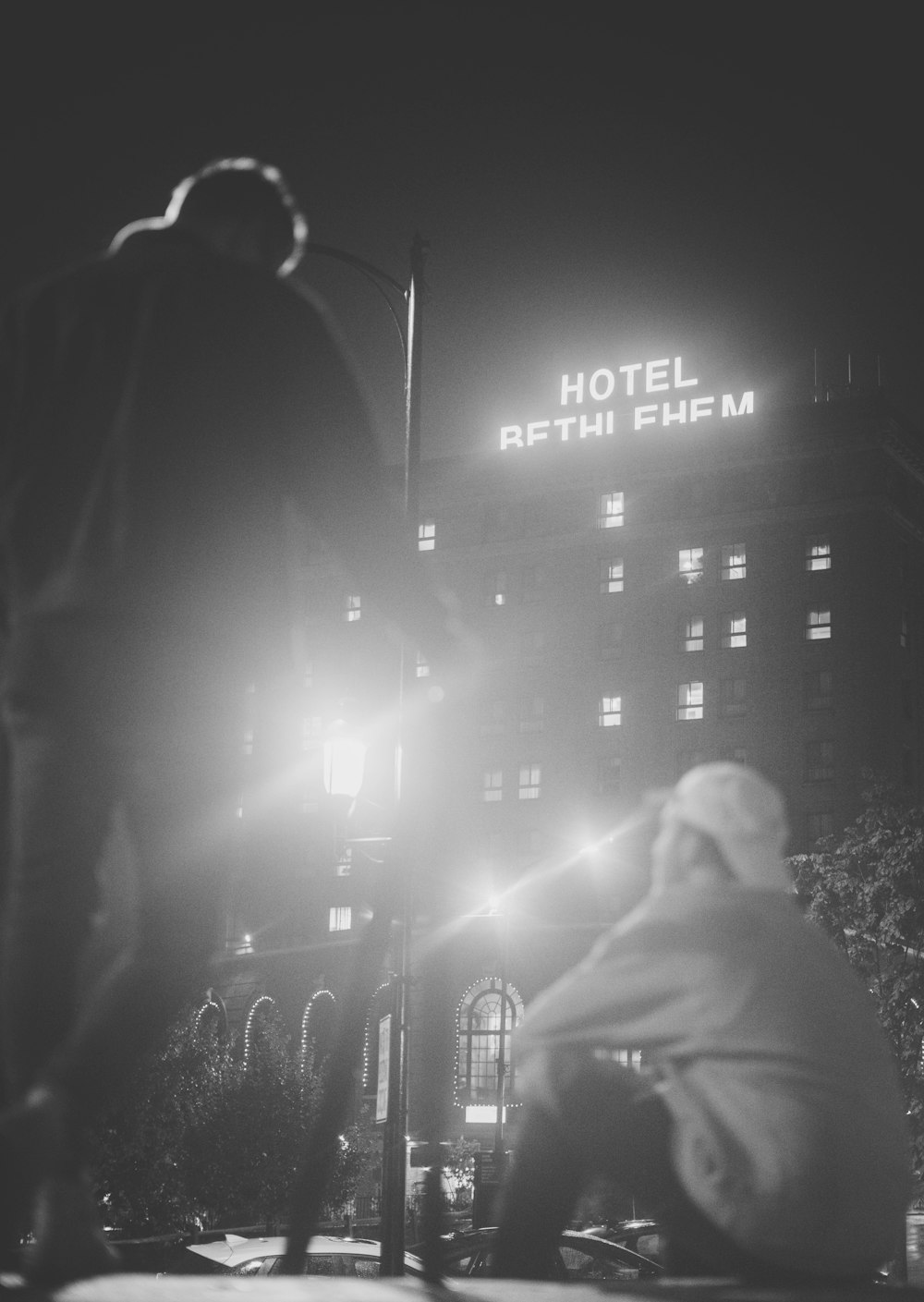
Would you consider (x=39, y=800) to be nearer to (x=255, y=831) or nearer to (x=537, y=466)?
(x=255, y=831)

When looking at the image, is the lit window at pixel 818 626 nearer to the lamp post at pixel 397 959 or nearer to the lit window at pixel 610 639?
the lit window at pixel 610 639

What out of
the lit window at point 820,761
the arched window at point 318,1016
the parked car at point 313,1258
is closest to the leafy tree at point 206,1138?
the parked car at point 313,1258

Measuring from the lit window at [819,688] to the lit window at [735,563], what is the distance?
21.3 feet

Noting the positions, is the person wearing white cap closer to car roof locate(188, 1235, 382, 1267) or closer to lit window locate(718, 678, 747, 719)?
car roof locate(188, 1235, 382, 1267)

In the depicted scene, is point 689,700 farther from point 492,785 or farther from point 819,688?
point 492,785

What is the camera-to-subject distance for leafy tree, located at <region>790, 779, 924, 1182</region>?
2555 cm

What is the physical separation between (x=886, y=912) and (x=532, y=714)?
50544 mm

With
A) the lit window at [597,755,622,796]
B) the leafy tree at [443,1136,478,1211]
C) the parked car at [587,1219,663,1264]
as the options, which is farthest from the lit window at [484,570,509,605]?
the parked car at [587,1219,663,1264]

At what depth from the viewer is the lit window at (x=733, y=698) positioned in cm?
7238

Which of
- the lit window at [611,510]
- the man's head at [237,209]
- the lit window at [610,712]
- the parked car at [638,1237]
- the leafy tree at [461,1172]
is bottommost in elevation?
the leafy tree at [461,1172]

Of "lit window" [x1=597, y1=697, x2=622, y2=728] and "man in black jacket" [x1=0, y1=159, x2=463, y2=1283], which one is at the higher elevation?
"lit window" [x1=597, y1=697, x2=622, y2=728]

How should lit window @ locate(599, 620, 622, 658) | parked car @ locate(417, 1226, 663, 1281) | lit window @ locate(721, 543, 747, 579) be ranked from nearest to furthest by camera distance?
parked car @ locate(417, 1226, 663, 1281) → lit window @ locate(721, 543, 747, 579) → lit window @ locate(599, 620, 622, 658)

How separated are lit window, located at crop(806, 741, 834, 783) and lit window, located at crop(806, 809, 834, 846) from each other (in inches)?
63.1

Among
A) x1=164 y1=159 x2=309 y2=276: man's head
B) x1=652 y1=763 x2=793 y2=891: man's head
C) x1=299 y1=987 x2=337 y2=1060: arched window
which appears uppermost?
x1=164 y1=159 x2=309 y2=276: man's head
